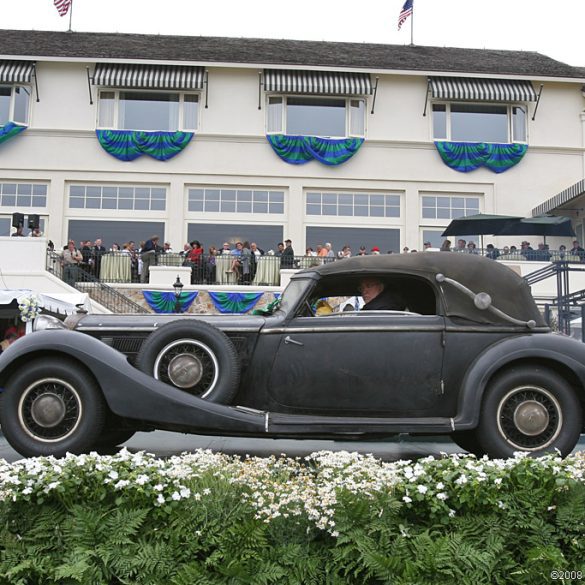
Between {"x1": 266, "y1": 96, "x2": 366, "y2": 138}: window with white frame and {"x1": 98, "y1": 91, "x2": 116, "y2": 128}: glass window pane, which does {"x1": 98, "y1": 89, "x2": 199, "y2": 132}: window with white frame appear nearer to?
{"x1": 98, "y1": 91, "x2": 116, "y2": 128}: glass window pane

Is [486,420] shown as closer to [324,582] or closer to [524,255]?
[324,582]

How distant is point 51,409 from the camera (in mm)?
4844

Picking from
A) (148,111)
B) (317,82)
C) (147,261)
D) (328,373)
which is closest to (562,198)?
(317,82)

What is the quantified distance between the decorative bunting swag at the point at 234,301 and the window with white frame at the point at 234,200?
5898 millimetres

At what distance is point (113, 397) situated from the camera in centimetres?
482

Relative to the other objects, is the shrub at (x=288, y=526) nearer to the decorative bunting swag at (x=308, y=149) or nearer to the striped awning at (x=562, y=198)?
the decorative bunting swag at (x=308, y=149)

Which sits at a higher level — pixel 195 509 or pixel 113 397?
pixel 113 397

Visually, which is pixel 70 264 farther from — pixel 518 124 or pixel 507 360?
pixel 518 124

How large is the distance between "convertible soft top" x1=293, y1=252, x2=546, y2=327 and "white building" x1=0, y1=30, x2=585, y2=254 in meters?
20.3

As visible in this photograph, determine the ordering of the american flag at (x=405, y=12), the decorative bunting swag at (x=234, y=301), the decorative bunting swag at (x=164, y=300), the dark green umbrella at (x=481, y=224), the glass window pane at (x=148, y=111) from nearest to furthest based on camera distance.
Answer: the dark green umbrella at (x=481, y=224) → the decorative bunting swag at (x=164, y=300) → the decorative bunting swag at (x=234, y=301) → the glass window pane at (x=148, y=111) → the american flag at (x=405, y=12)

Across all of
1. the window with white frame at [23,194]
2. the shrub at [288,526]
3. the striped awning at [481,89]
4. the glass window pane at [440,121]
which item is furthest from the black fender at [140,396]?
the glass window pane at [440,121]

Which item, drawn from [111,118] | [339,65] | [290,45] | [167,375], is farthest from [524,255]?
[167,375]

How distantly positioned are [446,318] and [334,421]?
4.34ft

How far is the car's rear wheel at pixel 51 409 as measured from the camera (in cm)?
478
